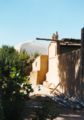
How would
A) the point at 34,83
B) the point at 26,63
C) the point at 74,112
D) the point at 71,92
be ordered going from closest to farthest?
the point at 74,112
the point at 71,92
the point at 34,83
the point at 26,63

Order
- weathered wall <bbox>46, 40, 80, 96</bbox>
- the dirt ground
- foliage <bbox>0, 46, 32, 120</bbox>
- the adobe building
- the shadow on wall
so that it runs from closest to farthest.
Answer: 1. the dirt ground
2. foliage <bbox>0, 46, 32, 120</bbox>
3. the adobe building
4. the shadow on wall
5. weathered wall <bbox>46, 40, 80, 96</bbox>

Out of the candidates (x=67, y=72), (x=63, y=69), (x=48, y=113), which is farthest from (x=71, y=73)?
(x=48, y=113)

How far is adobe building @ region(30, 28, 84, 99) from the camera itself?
16234 millimetres

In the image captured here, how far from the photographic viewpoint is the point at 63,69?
2000 centimetres

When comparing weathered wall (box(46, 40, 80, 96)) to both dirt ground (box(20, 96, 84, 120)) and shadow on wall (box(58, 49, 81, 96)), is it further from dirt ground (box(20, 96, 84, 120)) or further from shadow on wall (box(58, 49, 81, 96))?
dirt ground (box(20, 96, 84, 120))

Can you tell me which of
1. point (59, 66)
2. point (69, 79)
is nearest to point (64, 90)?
point (69, 79)

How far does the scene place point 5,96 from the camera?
7.96 metres

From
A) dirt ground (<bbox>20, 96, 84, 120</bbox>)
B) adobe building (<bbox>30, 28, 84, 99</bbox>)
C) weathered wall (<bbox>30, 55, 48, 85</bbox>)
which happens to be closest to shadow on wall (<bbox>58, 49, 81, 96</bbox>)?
adobe building (<bbox>30, 28, 84, 99</bbox>)

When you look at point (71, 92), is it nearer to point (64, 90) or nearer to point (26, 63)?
point (64, 90)

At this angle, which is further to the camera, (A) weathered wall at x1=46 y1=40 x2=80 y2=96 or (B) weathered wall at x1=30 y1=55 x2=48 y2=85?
(B) weathered wall at x1=30 y1=55 x2=48 y2=85

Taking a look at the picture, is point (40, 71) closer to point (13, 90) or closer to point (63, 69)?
point (63, 69)

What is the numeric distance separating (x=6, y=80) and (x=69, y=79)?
10697 mm

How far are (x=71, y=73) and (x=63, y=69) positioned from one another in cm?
229

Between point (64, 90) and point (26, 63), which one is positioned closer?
point (64, 90)
